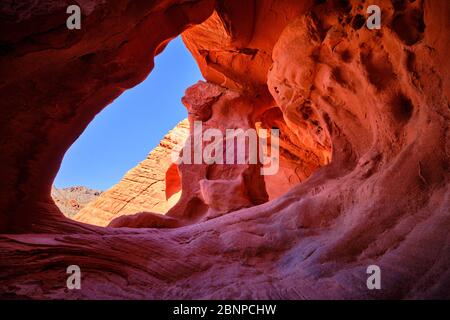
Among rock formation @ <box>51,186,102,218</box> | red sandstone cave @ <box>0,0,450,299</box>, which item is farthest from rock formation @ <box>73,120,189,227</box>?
red sandstone cave @ <box>0,0,450,299</box>

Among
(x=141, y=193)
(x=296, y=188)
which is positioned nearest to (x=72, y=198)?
(x=141, y=193)

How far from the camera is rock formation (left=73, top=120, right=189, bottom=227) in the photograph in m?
11.9

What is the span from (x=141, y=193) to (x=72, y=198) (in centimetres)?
505

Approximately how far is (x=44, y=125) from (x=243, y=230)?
87.1 inches

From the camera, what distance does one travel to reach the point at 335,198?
11.0 ft

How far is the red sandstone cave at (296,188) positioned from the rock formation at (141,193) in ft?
23.3

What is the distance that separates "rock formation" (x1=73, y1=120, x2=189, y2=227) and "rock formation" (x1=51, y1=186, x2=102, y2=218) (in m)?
1.85

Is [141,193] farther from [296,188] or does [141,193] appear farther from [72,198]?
[296,188]

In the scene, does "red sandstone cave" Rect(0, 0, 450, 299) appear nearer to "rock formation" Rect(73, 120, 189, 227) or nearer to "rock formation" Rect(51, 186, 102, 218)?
"rock formation" Rect(73, 120, 189, 227)

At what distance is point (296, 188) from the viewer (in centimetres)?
410

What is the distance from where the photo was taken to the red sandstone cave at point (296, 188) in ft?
7.44

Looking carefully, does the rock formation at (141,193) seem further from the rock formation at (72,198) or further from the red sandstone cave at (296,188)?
the red sandstone cave at (296,188)
